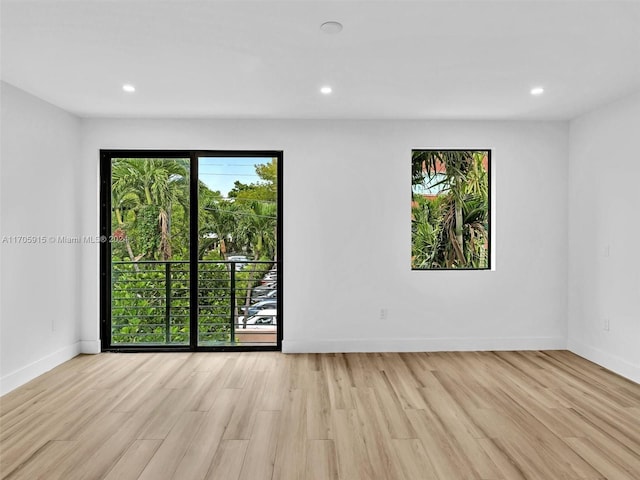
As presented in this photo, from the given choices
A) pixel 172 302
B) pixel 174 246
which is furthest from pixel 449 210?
pixel 172 302

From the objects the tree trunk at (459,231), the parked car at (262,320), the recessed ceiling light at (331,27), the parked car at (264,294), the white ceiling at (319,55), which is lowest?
the parked car at (262,320)

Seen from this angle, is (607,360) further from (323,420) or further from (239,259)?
(239,259)

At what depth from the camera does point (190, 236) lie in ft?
14.9

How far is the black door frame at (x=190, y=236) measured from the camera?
4512 millimetres

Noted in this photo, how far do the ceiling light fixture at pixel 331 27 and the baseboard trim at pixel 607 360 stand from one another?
12.4ft

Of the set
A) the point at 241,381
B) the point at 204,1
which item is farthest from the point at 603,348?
the point at 204,1

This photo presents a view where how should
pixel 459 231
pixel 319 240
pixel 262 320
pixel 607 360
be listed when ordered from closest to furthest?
pixel 607 360, pixel 319 240, pixel 262 320, pixel 459 231

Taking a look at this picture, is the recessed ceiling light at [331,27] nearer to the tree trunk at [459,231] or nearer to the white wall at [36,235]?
the white wall at [36,235]

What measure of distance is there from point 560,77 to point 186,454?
381cm

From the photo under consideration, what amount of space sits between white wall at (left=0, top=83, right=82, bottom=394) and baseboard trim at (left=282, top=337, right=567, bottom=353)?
7.45 ft

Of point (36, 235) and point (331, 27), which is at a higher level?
point (331, 27)

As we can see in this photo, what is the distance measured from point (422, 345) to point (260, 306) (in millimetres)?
1854

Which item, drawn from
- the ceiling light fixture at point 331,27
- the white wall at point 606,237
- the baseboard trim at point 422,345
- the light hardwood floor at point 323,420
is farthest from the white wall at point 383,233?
the ceiling light fixture at point 331,27

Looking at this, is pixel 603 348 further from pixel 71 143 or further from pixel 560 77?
pixel 71 143
